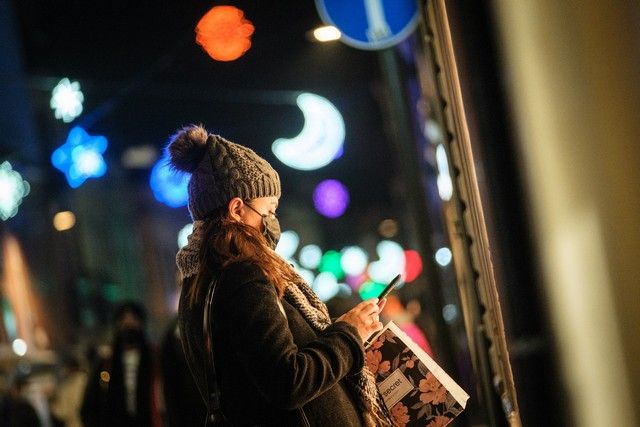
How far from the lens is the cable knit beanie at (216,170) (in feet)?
9.11

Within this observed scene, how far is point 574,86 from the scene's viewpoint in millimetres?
1538

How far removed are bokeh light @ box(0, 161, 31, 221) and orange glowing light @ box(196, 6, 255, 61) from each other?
517 inches

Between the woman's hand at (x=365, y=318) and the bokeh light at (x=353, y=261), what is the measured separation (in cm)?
3329

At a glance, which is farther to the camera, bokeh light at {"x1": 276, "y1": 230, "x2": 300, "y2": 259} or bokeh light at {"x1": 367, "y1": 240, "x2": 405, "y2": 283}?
bokeh light at {"x1": 367, "y1": 240, "x2": 405, "y2": 283}

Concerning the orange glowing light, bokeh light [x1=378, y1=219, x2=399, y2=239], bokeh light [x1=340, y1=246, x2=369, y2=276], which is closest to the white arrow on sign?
the orange glowing light

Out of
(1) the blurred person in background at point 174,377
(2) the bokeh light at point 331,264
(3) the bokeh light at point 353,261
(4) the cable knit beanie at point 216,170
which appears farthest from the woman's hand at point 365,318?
(3) the bokeh light at point 353,261

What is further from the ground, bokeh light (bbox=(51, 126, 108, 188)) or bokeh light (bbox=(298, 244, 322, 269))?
bokeh light (bbox=(51, 126, 108, 188))

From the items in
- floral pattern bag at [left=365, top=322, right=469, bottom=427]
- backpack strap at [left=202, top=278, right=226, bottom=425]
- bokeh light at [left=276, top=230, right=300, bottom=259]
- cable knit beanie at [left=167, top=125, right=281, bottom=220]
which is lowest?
floral pattern bag at [left=365, top=322, right=469, bottom=427]

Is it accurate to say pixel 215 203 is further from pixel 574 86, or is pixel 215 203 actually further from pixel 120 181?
pixel 120 181

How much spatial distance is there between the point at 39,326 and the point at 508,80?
17898mm

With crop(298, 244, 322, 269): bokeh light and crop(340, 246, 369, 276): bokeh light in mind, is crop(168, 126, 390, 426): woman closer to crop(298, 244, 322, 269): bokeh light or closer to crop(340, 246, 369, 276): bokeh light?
crop(298, 244, 322, 269): bokeh light

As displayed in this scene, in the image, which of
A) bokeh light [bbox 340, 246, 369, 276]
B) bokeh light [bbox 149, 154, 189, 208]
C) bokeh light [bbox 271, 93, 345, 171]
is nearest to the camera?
bokeh light [bbox 149, 154, 189, 208]

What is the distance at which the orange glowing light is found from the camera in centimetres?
437

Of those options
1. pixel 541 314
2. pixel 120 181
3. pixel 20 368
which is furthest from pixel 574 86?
pixel 20 368
